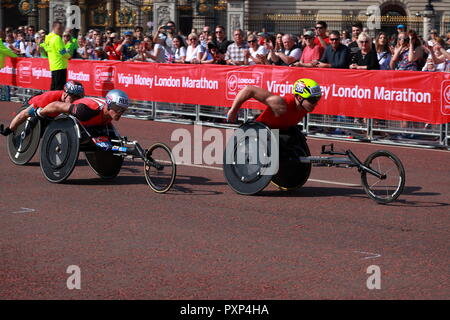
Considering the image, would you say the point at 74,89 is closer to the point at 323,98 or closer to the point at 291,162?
the point at 291,162

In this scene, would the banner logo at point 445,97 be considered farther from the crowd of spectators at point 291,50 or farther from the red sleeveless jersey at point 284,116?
the red sleeveless jersey at point 284,116

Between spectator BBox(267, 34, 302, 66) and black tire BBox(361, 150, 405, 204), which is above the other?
spectator BBox(267, 34, 302, 66)

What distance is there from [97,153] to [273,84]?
21.7 ft

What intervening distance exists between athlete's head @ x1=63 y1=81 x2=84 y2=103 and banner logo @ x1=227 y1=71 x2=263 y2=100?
631 cm

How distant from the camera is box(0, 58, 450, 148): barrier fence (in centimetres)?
1545

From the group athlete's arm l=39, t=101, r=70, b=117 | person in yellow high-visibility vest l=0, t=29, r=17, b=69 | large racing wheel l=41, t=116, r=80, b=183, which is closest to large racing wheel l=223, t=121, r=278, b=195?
large racing wheel l=41, t=116, r=80, b=183

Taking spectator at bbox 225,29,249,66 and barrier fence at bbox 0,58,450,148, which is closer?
barrier fence at bbox 0,58,450,148

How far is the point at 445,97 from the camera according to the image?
14930 millimetres

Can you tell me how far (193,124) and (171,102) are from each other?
0.78m

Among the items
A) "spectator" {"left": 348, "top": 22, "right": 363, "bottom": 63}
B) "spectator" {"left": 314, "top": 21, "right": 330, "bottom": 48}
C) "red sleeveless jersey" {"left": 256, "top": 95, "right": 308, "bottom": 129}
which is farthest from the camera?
"spectator" {"left": 314, "top": 21, "right": 330, "bottom": 48}

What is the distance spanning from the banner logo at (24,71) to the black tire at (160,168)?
48.3 feet

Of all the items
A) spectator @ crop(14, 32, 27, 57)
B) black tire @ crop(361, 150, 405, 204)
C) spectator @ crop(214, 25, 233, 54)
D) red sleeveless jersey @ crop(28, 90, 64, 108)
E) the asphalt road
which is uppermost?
spectator @ crop(14, 32, 27, 57)

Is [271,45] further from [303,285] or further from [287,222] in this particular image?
[303,285]

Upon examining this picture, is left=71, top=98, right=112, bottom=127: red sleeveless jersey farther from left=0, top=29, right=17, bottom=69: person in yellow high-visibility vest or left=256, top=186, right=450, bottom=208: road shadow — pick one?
left=0, top=29, right=17, bottom=69: person in yellow high-visibility vest
